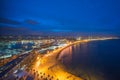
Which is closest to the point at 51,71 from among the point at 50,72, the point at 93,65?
the point at 50,72

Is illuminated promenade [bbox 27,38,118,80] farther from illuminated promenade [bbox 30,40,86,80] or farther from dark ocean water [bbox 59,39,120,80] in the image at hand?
dark ocean water [bbox 59,39,120,80]

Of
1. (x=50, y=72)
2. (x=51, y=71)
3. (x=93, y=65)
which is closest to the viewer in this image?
(x=50, y=72)

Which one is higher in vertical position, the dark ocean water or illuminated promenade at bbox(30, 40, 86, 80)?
illuminated promenade at bbox(30, 40, 86, 80)

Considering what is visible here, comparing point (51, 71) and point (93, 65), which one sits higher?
point (51, 71)

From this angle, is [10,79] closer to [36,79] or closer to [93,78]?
[36,79]

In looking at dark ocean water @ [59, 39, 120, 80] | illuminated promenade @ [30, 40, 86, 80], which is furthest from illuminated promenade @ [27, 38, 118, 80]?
dark ocean water @ [59, 39, 120, 80]

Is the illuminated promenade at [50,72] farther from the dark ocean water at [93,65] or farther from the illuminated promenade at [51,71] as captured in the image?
the dark ocean water at [93,65]

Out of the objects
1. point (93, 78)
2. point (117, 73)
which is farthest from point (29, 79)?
point (117, 73)

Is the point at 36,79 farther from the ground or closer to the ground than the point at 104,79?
farther from the ground

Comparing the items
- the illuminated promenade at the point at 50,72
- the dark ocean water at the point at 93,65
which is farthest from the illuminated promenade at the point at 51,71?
the dark ocean water at the point at 93,65

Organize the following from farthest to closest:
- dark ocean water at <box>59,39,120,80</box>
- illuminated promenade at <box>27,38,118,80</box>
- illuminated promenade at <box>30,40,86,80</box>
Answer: dark ocean water at <box>59,39,120,80</box>, illuminated promenade at <box>30,40,86,80</box>, illuminated promenade at <box>27,38,118,80</box>

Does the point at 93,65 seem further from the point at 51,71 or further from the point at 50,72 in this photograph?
the point at 50,72
